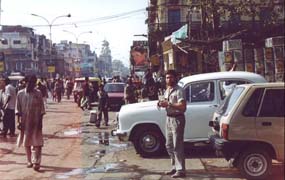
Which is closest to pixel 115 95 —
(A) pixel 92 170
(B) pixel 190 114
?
(B) pixel 190 114

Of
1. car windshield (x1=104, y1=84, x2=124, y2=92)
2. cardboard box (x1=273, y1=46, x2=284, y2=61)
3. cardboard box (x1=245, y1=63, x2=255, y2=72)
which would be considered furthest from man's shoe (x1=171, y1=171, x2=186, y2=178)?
car windshield (x1=104, y1=84, x2=124, y2=92)

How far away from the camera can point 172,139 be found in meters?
8.80

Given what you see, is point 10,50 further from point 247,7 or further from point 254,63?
point 254,63

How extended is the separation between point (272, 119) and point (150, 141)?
389cm

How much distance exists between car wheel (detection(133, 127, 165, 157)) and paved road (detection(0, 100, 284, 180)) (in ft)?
0.67

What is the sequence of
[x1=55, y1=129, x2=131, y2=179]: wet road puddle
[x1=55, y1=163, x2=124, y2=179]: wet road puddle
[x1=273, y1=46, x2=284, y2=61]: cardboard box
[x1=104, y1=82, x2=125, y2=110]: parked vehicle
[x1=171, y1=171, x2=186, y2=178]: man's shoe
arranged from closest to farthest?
[x1=273, y1=46, x2=284, y2=61]: cardboard box
[x1=171, y1=171, x2=186, y2=178]: man's shoe
[x1=55, y1=163, x2=124, y2=179]: wet road puddle
[x1=55, y1=129, x2=131, y2=179]: wet road puddle
[x1=104, y1=82, x2=125, y2=110]: parked vehicle

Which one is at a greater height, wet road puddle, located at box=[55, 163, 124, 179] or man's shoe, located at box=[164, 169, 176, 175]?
man's shoe, located at box=[164, 169, 176, 175]

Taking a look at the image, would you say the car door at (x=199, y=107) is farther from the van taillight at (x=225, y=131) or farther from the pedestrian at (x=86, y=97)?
the pedestrian at (x=86, y=97)

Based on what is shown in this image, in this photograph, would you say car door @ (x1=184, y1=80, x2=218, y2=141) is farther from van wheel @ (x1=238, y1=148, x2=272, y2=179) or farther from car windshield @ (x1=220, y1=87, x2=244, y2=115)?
van wheel @ (x1=238, y1=148, x2=272, y2=179)

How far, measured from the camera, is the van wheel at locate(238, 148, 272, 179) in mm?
8148

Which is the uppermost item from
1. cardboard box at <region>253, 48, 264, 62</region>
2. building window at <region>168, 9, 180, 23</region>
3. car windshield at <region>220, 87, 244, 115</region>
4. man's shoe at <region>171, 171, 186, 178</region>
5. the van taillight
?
building window at <region>168, 9, 180, 23</region>

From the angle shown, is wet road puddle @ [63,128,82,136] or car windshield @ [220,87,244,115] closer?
car windshield @ [220,87,244,115]

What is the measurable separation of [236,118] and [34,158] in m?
4.21

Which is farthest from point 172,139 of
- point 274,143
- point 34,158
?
point 34,158
